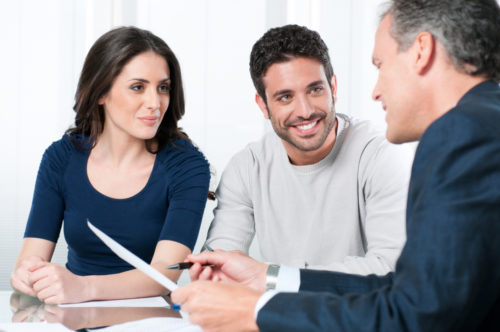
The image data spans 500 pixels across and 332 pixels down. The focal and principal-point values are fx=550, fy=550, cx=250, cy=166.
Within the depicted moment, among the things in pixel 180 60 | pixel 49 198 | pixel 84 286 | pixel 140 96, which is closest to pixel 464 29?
pixel 84 286

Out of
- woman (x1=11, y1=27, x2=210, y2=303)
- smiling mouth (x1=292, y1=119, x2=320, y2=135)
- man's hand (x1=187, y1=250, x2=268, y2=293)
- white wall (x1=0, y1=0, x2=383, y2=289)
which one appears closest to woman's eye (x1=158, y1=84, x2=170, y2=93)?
woman (x1=11, y1=27, x2=210, y2=303)

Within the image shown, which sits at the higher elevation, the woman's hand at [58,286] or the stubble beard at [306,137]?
the stubble beard at [306,137]

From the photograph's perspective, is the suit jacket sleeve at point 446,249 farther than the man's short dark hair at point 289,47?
No

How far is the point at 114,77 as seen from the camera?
192 centimetres

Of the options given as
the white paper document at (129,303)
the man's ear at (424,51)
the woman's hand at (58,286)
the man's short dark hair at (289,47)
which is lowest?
the white paper document at (129,303)

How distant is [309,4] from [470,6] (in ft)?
9.58

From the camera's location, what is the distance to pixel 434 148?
2.58 feet

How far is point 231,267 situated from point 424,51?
2.31ft

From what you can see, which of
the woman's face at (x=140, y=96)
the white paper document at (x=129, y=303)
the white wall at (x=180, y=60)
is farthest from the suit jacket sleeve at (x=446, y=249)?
the white wall at (x=180, y=60)

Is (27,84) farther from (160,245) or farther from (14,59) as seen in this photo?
(160,245)

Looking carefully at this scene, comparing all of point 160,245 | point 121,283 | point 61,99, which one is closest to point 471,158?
point 121,283

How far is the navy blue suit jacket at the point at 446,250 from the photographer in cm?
73

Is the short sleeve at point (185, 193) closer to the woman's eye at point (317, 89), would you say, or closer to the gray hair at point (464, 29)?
the woman's eye at point (317, 89)

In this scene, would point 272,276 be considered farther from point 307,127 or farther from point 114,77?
point 114,77
